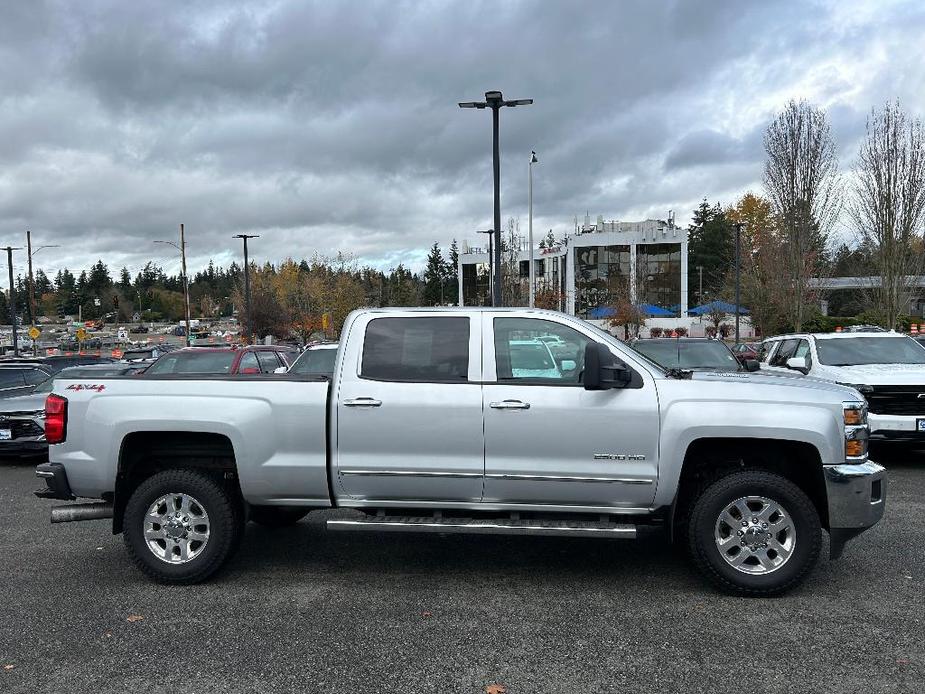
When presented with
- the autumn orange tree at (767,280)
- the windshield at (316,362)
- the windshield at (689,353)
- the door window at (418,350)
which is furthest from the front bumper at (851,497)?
the autumn orange tree at (767,280)

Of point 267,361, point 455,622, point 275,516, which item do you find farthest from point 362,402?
point 267,361

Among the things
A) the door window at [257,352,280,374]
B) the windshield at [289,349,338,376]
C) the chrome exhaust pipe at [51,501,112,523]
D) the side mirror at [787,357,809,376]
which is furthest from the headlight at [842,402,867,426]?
the door window at [257,352,280,374]

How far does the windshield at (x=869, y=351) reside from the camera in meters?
10.9

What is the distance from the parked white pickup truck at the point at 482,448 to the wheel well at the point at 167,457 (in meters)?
0.02

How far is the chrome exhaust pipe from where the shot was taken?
5.62m

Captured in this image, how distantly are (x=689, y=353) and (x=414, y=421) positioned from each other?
771 centimetres

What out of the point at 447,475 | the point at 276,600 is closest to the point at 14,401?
the point at 276,600

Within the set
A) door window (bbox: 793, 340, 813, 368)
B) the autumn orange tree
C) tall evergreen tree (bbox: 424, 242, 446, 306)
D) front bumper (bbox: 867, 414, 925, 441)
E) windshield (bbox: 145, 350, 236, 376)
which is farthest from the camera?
tall evergreen tree (bbox: 424, 242, 446, 306)

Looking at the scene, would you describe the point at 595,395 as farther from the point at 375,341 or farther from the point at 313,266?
the point at 313,266

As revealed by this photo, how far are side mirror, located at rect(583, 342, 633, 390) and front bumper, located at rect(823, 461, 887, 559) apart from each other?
4.71 feet

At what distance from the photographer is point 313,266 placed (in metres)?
65.4

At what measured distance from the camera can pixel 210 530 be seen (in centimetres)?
546

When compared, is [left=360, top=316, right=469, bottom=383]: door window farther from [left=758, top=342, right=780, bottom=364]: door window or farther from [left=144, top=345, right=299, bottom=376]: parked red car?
[left=758, top=342, right=780, bottom=364]: door window

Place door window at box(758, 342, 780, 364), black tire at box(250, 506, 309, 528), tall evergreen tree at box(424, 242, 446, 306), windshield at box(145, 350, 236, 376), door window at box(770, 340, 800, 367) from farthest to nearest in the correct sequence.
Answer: tall evergreen tree at box(424, 242, 446, 306), door window at box(758, 342, 780, 364), windshield at box(145, 350, 236, 376), door window at box(770, 340, 800, 367), black tire at box(250, 506, 309, 528)
